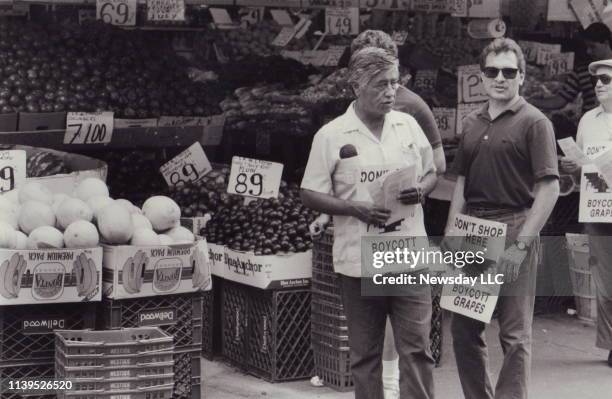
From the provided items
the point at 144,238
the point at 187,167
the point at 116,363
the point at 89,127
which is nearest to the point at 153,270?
the point at 144,238

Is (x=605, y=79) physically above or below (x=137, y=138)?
above

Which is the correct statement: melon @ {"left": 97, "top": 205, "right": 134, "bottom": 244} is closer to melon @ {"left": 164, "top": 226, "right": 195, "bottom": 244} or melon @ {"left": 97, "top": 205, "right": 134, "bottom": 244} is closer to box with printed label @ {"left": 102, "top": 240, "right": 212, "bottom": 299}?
box with printed label @ {"left": 102, "top": 240, "right": 212, "bottom": 299}

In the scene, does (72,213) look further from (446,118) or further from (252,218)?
(446,118)

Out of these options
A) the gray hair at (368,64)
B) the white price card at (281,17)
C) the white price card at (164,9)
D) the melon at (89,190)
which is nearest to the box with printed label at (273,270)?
the melon at (89,190)

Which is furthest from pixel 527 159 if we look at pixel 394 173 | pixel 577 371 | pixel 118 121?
pixel 118 121

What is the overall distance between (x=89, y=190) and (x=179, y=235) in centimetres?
55

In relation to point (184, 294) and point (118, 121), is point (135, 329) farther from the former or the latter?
point (118, 121)

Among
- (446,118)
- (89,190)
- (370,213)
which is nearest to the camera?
(370,213)

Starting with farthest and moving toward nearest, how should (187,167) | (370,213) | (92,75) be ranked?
(92,75), (187,167), (370,213)

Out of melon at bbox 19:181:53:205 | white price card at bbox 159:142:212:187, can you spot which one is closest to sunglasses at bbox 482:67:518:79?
melon at bbox 19:181:53:205

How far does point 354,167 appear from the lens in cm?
509

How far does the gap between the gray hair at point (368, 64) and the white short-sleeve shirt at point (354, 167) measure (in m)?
0.19

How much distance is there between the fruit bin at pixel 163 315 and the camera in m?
5.50

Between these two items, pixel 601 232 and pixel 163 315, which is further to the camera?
pixel 601 232
